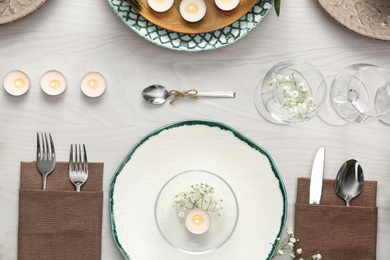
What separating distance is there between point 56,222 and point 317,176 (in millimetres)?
570

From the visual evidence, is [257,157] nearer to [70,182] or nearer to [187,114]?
[187,114]

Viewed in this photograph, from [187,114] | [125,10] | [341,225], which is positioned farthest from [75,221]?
[341,225]

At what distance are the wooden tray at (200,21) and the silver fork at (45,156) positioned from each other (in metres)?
0.34

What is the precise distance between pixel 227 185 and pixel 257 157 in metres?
0.09

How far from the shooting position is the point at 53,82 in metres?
1.00

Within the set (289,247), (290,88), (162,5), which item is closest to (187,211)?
(289,247)

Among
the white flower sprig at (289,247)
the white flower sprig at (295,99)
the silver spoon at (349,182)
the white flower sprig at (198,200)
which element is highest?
the white flower sprig at (295,99)

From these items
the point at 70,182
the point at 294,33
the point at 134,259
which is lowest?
the point at 134,259

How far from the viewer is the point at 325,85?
3.24ft

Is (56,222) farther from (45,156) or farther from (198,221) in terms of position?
(198,221)

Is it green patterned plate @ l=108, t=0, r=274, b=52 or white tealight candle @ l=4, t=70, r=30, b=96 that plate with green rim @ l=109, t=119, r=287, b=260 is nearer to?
green patterned plate @ l=108, t=0, r=274, b=52

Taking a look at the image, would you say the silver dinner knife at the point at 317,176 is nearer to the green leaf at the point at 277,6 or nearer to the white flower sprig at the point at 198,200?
the white flower sprig at the point at 198,200

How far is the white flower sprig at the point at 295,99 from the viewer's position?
94 cm

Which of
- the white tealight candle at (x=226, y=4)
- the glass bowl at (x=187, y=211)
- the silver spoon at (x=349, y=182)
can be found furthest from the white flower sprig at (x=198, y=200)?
the white tealight candle at (x=226, y=4)
